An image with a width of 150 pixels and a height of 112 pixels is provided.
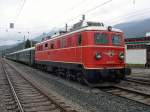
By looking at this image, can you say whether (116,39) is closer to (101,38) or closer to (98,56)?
(101,38)

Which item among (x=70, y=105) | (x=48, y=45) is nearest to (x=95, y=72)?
(x=70, y=105)

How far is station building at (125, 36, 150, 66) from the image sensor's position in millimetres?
39728

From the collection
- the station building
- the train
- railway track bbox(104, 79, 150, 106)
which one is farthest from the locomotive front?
the station building

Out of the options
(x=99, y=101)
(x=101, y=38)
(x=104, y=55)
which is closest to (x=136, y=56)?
(x=101, y=38)

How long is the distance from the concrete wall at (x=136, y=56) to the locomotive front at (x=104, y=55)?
25.2m

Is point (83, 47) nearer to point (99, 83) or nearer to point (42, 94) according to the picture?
point (99, 83)

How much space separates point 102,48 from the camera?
15.0 metres


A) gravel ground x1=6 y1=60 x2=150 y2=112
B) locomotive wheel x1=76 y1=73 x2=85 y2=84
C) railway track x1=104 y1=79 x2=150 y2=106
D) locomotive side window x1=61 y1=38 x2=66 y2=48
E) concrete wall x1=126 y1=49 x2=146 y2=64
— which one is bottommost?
gravel ground x1=6 y1=60 x2=150 y2=112

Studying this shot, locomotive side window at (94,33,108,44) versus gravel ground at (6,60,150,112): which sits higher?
locomotive side window at (94,33,108,44)

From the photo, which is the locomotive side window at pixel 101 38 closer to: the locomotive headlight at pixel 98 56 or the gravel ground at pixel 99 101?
the locomotive headlight at pixel 98 56

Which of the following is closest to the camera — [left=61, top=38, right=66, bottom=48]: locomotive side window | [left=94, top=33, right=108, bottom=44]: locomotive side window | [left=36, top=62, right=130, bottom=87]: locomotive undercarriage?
[left=36, top=62, right=130, bottom=87]: locomotive undercarriage

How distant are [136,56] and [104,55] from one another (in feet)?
90.5

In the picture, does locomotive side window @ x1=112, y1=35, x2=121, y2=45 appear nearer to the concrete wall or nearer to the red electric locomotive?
the red electric locomotive

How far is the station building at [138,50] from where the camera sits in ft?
130
